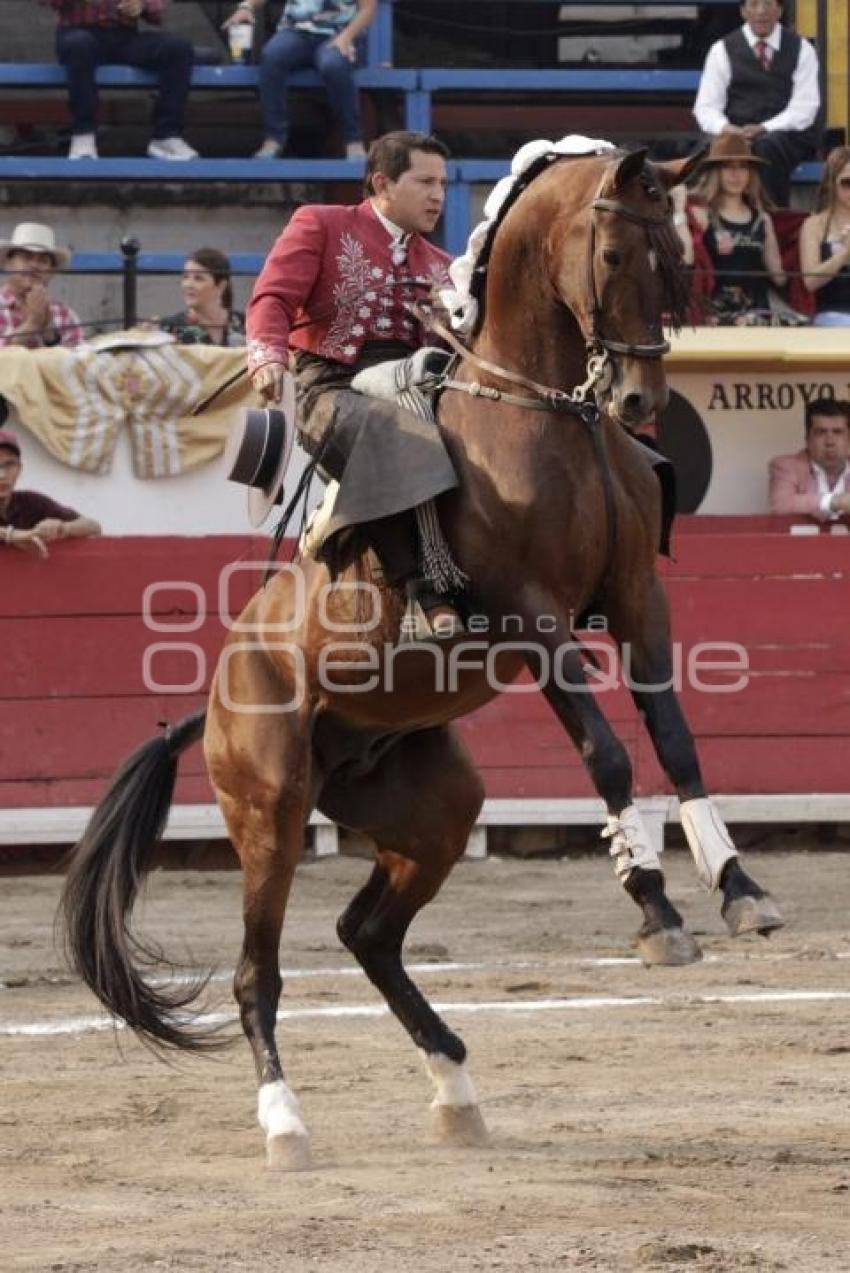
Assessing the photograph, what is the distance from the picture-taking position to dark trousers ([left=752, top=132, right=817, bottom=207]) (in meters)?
11.4

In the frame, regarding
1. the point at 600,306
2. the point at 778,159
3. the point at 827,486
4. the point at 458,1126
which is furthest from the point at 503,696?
the point at 600,306

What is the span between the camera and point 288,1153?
16.6ft

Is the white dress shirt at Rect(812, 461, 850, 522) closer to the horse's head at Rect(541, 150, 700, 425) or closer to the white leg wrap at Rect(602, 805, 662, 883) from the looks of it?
the horse's head at Rect(541, 150, 700, 425)

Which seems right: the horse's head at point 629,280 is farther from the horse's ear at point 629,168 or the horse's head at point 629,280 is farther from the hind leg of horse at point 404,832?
the hind leg of horse at point 404,832

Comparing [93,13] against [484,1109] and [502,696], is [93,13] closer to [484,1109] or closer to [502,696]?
[502,696]

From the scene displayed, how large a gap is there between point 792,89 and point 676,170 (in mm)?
6981

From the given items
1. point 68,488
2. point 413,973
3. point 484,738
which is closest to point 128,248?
point 68,488

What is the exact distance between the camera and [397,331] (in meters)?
5.58

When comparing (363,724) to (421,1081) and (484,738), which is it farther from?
(484,738)

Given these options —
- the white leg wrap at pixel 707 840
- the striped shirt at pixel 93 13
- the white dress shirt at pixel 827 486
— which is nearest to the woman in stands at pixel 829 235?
the white dress shirt at pixel 827 486

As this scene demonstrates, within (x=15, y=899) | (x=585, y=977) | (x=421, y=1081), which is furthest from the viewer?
(x=15, y=899)

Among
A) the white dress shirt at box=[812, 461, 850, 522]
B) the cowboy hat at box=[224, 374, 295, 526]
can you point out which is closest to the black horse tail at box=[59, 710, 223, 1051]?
the cowboy hat at box=[224, 374, 295, 526]

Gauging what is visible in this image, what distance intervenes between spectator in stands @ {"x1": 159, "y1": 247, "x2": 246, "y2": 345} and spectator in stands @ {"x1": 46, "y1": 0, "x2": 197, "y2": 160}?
5.22 ft

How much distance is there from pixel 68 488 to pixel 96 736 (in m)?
1.18
